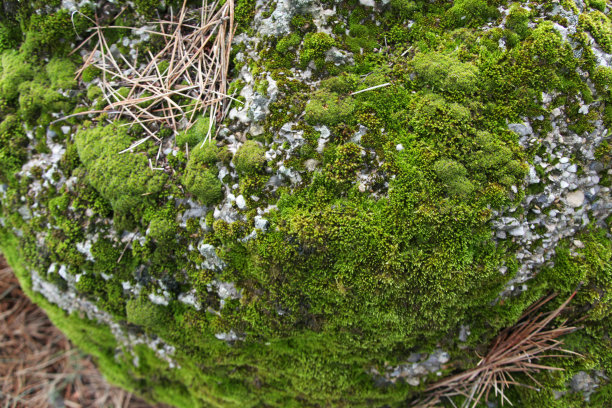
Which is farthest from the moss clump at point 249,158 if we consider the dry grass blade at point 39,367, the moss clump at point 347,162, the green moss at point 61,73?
the dry grass blade at point 39,367

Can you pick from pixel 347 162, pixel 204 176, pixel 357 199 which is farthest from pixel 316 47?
pixel 204 176

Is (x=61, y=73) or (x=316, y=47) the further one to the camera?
(x=61, y=73)

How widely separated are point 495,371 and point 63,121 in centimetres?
482

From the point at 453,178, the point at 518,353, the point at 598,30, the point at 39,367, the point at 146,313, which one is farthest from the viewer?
the point at 39,367

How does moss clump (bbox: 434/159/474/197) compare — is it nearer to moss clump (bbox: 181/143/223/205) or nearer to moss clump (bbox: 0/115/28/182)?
moss clump (bbox: 181/143/223/205)

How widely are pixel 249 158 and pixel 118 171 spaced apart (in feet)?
4.30

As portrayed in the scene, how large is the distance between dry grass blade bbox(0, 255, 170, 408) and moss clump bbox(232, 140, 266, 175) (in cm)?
462

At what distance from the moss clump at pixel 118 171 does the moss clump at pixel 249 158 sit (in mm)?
807

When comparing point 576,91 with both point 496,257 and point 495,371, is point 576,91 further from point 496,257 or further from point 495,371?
point 495,371

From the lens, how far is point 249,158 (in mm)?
2920

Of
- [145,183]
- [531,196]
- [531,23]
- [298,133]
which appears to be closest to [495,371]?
[531,196]

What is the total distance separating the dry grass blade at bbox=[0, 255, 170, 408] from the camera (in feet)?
18.1

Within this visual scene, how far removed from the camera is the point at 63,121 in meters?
3.71

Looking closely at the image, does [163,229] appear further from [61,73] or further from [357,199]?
[61,73]
